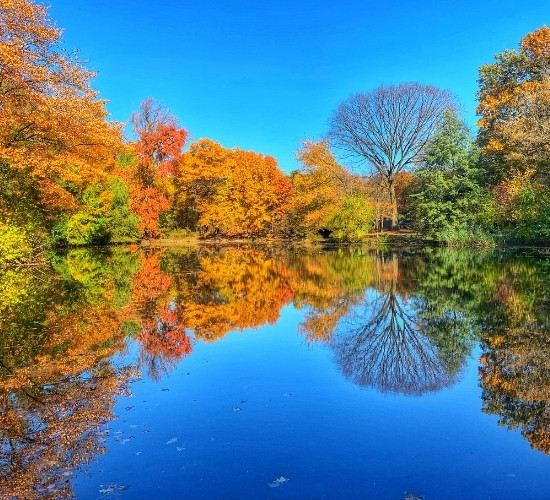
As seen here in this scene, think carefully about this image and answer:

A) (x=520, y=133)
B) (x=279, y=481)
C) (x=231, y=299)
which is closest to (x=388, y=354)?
(x=279, y=481)

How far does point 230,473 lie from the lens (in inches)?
163

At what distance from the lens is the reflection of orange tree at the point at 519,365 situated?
521cm

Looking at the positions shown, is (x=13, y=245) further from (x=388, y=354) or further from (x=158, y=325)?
(x=388, y=354)

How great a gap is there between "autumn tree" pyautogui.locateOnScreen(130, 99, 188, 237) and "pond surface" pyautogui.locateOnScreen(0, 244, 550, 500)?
105ft

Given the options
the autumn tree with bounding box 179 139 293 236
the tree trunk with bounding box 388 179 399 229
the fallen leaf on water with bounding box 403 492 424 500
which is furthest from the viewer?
the autumn tree with bounding box 179 139 293 236

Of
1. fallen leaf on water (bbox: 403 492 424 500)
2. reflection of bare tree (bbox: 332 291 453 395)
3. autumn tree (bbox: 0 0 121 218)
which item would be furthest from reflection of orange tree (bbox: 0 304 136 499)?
autumn tree (bbox: 0 0 121 218)

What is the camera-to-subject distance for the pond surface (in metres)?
4.06

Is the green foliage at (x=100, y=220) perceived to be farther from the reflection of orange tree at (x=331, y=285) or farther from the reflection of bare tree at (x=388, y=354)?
the reflection of bare tree at (x=388, y=354)

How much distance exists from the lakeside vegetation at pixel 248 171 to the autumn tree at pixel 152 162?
4.5 inches

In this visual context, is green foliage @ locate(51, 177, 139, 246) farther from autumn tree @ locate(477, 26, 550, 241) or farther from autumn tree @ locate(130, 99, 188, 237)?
autumn tree @ locate(477, 26, 550, 241)

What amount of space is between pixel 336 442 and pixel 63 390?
12.3ft

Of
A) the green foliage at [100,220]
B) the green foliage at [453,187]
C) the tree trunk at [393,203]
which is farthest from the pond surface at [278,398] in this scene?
the tree trunk at [393,203]

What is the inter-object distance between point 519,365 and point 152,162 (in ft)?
142

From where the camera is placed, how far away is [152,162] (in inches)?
1794
